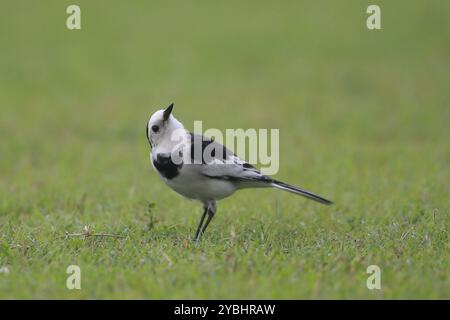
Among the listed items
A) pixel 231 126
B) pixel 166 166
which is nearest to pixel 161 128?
pixel 166 166

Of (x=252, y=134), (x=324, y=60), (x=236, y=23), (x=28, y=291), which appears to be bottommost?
(x=28, y=291)

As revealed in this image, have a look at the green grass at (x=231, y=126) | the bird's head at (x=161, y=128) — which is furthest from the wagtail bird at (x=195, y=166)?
the green grass at (x=231, y=126)

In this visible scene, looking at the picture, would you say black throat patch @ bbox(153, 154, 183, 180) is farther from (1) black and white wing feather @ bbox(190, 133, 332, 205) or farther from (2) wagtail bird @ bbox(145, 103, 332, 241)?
(1) black and white wing feather @ bbox(190, 133, 332, 205)

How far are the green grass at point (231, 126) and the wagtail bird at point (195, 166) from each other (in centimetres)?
41

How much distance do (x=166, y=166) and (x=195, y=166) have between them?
0.23 metres

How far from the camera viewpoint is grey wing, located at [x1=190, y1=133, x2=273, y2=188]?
18.7 ft

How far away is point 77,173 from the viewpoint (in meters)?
9.12

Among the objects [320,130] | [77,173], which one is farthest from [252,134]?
[77,173]

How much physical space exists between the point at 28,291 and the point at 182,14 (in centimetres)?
1451

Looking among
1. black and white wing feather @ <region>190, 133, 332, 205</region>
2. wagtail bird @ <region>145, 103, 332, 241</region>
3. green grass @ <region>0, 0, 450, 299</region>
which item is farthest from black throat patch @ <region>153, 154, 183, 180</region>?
green grass @ <region>0, 0, 450, 299</region>

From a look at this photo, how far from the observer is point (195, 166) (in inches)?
222

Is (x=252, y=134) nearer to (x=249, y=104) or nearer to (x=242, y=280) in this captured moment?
(x=249, y=104)

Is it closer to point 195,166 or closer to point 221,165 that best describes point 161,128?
point 195,166

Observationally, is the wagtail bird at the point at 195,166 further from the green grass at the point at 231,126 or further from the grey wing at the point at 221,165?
the green grass at the point at 231,126
